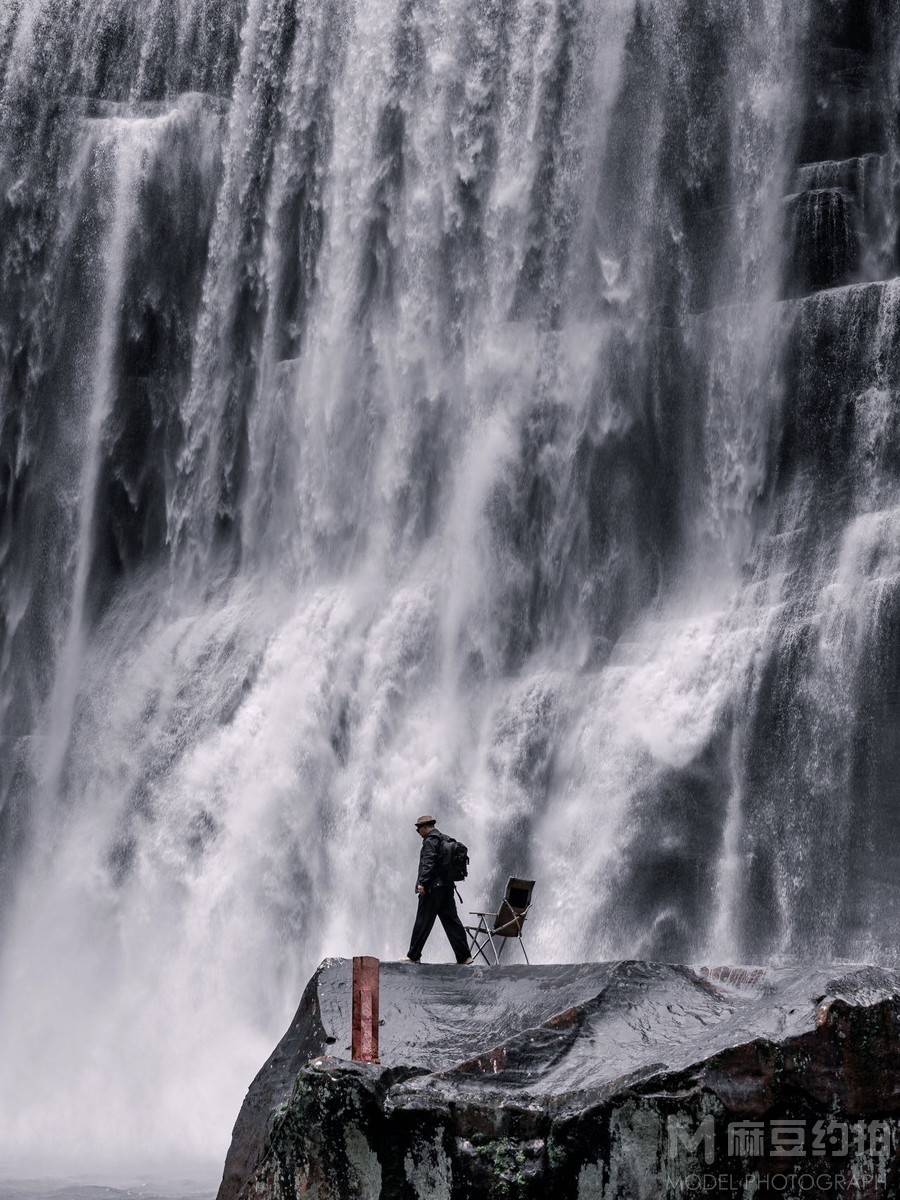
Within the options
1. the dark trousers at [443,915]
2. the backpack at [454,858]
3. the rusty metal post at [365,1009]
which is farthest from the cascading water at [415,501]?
the rusty metal post at [365,1009]

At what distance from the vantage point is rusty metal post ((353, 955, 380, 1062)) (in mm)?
12500

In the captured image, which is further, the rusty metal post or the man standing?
the man standing

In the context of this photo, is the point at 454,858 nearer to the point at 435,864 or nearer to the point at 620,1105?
the point at 435,864

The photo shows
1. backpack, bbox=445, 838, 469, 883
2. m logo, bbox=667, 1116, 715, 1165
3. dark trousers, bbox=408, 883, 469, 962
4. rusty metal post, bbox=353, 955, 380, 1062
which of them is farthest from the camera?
backpack, bbox=445, 838, 469, 883

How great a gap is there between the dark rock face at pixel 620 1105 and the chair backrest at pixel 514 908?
2661 mm

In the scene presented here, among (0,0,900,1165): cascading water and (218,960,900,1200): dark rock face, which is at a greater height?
(0,0,900,1165): cascading water

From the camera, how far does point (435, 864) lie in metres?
15.5

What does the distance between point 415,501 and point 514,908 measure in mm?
14334

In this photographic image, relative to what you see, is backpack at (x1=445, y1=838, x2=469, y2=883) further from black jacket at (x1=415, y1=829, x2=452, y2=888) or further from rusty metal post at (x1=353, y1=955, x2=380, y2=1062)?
rusty metal post at (x1=353, y1=955, x2=380, y2=1062)

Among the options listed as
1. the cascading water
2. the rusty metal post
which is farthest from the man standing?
the cascading water

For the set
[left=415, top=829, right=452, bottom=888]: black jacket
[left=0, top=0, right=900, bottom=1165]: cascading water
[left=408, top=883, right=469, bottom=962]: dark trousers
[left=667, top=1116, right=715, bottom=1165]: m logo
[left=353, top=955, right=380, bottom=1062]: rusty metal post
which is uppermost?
[left=0, top=0, right=900, bottom=1165]: cascading water

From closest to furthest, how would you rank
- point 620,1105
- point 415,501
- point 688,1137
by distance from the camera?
point 688,1137
point 620,1105
point 415,501

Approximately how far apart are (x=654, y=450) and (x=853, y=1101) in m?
18.4

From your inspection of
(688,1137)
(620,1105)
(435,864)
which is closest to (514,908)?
(435,864)
